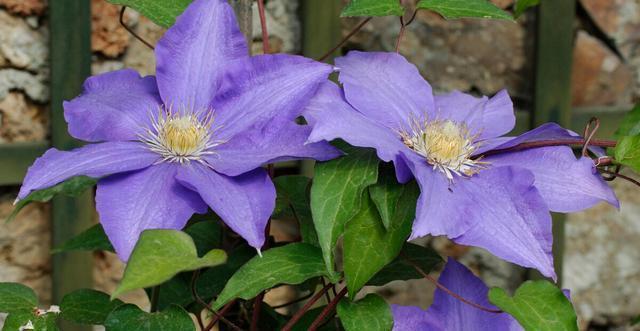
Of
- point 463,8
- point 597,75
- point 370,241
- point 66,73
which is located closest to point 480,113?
point 463,8

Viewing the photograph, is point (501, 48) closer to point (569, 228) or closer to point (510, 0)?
point (510, 0)

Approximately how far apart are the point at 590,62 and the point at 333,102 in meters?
1.63

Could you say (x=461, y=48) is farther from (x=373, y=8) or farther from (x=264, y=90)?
(x=264, y=90)

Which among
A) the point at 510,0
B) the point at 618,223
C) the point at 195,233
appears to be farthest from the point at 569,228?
the point at 195,233

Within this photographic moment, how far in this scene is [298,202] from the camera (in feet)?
2.91

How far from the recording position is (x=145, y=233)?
2.07 ft

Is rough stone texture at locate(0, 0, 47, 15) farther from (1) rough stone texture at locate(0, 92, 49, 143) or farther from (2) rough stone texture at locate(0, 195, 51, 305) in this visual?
(2) rough stone texture at locate(0, 195, 51, 305)

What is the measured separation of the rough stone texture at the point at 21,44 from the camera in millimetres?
1731

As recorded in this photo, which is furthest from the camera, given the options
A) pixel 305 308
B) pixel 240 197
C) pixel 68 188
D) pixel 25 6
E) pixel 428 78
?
pixel 428 78

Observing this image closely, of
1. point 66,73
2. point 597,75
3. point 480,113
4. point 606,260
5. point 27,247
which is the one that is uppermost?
point 480,113

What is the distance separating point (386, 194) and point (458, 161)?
3.2 inches

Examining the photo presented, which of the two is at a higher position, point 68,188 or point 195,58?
point 195,58

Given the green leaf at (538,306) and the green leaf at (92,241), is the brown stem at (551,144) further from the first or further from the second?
the green leaf at (92,241)

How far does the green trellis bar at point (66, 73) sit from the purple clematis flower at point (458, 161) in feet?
3.38
